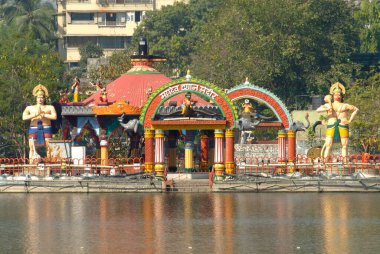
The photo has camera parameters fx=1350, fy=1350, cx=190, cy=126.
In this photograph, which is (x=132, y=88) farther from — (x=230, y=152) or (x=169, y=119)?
(x=230, y=152)

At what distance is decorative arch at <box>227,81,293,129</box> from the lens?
75.2 m

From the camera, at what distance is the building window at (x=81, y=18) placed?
579 ft

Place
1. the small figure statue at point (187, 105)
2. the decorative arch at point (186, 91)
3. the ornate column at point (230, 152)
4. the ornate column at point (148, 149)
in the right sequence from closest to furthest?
the decorative arch at point (186, 91)
the small figure statue at point (187, 105)
the ornate column at point (230, 152)
the ornate column at point (148, 149)

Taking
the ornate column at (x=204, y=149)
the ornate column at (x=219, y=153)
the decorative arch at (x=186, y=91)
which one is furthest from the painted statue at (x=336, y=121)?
the ornate column at (x=204, y=149)

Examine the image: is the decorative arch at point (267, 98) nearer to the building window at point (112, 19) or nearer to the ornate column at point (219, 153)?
the ornate column at point (219, 153)

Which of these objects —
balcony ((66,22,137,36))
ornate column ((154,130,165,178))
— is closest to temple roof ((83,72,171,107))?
ornate column ((154,130,165,178))

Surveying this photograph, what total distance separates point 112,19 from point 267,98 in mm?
104222

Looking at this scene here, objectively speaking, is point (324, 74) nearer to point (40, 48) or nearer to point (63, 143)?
point (40, 48)

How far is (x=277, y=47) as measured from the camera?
107 m

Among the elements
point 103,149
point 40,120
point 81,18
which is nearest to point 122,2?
point 81,18

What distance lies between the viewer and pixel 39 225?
5466 centimetres

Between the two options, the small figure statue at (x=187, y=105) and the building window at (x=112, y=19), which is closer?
the small figure statue at (x=187, y=105)

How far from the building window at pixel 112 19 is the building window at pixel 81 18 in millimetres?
1308

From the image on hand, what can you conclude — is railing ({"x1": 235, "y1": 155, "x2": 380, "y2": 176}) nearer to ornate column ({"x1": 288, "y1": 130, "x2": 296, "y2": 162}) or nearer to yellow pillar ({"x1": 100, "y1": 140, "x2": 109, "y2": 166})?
ornate column ({"x1": 288, "y1": 130, "x2": 296, "y2": 162})
